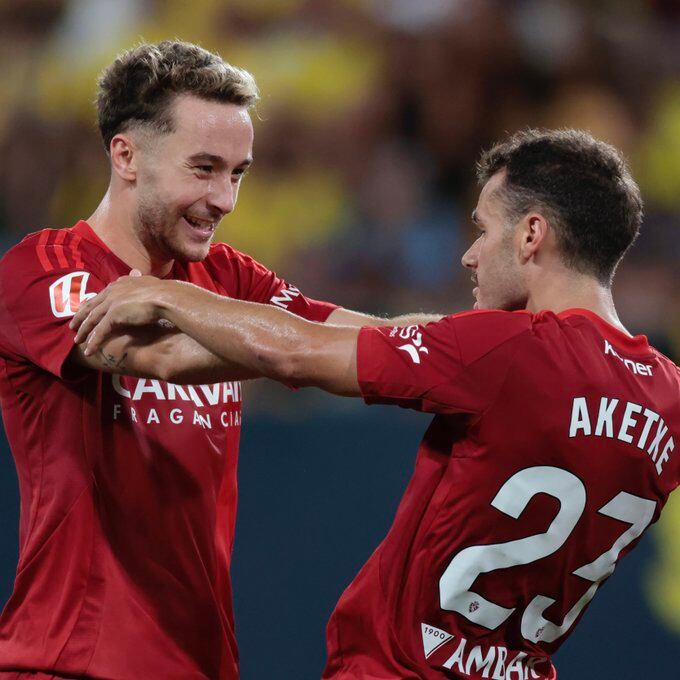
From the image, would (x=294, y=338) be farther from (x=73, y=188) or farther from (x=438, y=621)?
(x=73, y=188)

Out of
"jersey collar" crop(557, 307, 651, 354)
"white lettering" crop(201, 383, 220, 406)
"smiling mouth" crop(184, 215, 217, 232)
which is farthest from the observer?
"smiling mouth" crop(184, 215, 217, 232)

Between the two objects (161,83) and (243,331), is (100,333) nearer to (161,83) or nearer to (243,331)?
(243,331)

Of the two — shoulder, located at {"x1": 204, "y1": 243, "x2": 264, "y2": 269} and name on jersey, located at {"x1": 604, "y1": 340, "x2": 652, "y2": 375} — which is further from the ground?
shoulder, located at {"x1": 204, "y1": 243, "x2": 264, "y2": 269}

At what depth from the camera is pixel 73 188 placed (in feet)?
19.8

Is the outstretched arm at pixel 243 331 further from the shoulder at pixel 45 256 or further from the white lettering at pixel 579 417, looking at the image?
the white lettering at pixel 579 417

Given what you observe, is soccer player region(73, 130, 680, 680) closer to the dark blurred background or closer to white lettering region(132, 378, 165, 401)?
white lettering region(132, 378, 165, 401)

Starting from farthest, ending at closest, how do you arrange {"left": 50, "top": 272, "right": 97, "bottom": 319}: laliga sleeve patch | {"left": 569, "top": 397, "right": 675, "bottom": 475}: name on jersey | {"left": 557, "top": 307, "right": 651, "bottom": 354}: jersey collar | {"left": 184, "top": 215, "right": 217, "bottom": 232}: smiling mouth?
1. {"left": 184, "top": 215, "right": 217, "bottom": 232}: smiling mouth
2. {"left": 50, "top": 272, "right": 97, "bottom": 319}: laliga sleeve patch
3. {"left": 557, "top": 307, "right": 651, "bottom": 354}: jersey collar
4. {"left": 569, "top": 397, "right": 675, "bottom": 475}: name on jersey

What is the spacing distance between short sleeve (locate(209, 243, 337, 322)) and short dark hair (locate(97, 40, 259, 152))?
48 centimetres

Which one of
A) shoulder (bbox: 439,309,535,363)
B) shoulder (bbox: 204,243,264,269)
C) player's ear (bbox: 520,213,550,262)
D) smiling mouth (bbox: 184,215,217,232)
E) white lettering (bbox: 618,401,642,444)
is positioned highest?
player's ear (bbox: 520,213,550,262)

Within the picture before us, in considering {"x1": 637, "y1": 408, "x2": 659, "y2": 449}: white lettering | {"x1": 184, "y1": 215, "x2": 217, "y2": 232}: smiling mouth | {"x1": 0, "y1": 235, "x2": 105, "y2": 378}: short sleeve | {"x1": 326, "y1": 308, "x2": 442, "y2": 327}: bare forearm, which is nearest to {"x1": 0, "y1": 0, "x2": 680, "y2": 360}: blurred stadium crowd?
{"x1": 326, "y1": 308, "x2": 442, "y2": 327}: bare forearm

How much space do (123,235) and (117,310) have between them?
2.02ft

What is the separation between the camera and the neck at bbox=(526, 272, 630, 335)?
9.11ft

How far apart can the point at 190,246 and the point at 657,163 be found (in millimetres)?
3658

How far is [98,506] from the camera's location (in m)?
2.98
